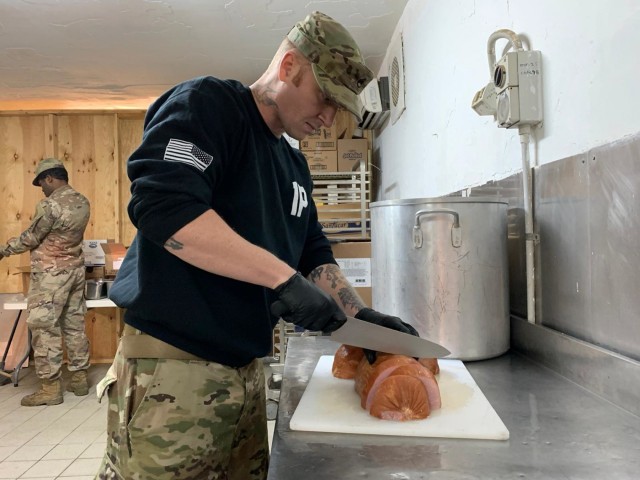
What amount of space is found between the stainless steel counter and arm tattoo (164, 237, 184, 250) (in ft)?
1.14

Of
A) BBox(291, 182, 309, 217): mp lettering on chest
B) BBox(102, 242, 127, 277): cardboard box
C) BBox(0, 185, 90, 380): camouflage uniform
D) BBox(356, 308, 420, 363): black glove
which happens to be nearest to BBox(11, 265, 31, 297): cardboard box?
BBox(0, 185, 90, 380): camouflage uniform

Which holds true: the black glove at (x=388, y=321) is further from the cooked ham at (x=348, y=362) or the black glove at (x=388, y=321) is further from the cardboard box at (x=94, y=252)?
the cardboard box at (x=94, y=252)

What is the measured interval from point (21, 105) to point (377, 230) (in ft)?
14.7

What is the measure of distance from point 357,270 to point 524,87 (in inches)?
76.8

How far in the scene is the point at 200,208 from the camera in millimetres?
821

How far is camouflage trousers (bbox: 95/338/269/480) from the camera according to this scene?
0.90 metres

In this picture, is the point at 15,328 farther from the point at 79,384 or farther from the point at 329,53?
the point at 329,53

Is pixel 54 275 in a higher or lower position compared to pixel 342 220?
lower

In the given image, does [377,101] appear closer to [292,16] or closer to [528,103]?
[292,16]

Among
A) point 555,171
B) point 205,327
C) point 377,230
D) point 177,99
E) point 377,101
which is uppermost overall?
point 377,101

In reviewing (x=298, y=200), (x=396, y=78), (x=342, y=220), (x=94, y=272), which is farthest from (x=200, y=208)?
(x=94, y=272)

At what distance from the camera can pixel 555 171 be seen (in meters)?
1.13

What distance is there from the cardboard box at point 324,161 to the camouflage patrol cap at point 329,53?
2.83 meters

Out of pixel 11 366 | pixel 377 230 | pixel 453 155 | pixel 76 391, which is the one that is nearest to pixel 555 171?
pixel 377 230
